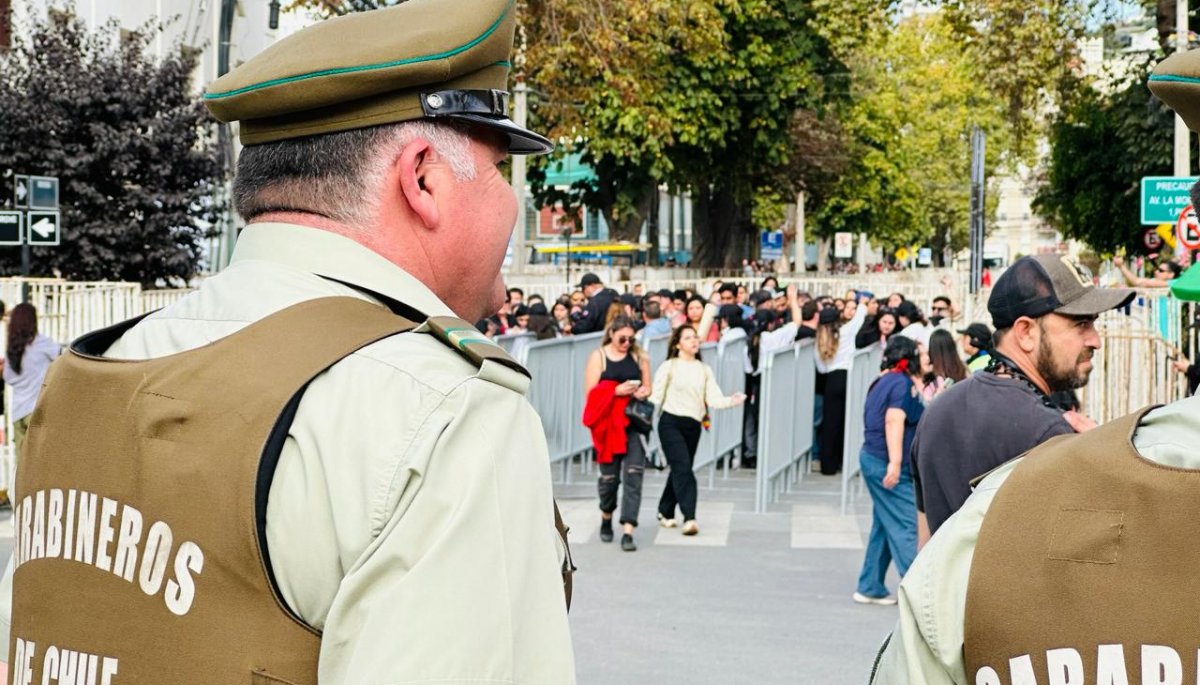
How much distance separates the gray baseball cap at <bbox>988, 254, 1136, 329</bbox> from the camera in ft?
14.0

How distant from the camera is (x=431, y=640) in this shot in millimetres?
1442

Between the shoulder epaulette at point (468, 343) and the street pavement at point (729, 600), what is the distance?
5.02 metres

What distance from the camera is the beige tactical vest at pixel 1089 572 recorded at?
1710 mm

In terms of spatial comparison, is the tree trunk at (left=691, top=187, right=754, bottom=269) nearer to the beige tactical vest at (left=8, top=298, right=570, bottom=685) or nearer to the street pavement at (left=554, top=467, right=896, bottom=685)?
the street pavement at (left=554, top=467, right=896, bottom=685)

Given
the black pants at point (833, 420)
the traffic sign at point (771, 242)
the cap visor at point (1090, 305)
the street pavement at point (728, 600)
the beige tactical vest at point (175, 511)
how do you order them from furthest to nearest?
the traffic sign at point (771, 242) → the black pants at point (833, 420) → the street pavement at point (728, 600) → the cap visor at point (1090, 305) → the beige tactical vest at point (175, 511)

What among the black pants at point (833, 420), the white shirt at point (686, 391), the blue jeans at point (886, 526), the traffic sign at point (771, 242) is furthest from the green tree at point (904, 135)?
the blue jeans at point (886, 526)

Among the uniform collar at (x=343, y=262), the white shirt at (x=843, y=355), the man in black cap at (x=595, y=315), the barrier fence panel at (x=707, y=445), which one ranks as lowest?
the barrier fence panel at (x=707, y=445)

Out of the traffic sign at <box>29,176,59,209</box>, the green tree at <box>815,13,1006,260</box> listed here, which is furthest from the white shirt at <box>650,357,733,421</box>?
the green tree at <box>815,13,1006,260</box>

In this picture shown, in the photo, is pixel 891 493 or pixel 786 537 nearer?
pixel 891 493

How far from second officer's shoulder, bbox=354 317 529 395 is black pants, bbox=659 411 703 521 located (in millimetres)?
9604

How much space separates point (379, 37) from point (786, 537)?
973cm

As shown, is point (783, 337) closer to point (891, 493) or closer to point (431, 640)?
point (891, 493)

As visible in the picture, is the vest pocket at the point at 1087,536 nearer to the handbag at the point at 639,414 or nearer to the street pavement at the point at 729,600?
the street pavement at the point at 729,600

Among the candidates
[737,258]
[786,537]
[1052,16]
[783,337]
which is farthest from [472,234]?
[737,258]
